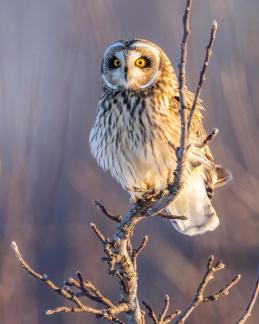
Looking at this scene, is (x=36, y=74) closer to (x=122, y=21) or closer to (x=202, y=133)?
(x=202, y=133)

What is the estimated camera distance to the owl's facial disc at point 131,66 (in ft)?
11.3

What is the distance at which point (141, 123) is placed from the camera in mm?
3359

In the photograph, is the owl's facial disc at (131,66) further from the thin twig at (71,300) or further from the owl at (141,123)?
the thin twig at (71,300)

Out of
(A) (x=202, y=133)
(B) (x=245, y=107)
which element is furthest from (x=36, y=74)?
(B) (x=245, y=107)

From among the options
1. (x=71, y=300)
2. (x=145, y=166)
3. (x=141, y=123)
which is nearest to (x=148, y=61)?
(x=141, y=123)

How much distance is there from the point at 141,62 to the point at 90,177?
120cm

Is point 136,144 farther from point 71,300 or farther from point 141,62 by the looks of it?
point 71,300

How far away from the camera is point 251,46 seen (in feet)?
13.2

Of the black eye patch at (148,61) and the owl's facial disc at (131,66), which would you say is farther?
the black eye patch at (148,61)

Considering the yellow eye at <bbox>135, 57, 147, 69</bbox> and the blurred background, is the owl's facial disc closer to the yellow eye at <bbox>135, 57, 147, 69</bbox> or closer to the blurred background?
the yellow eye at <bbox>135, 57, 147, 69</bbox>

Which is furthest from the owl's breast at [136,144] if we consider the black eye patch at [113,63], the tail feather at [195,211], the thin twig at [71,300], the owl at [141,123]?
the thin twig at [71,300]

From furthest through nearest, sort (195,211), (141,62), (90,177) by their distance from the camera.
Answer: (90,177) → (195,211) → (141,62)

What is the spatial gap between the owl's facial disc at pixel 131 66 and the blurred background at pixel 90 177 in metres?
0.19

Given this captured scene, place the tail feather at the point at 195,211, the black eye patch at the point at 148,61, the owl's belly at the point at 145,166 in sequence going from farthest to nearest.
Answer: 1. the tail feather at the point at 195,211
2. the black eye patch at the point at 148,61
3. the owl's belly at the point at 145,166
